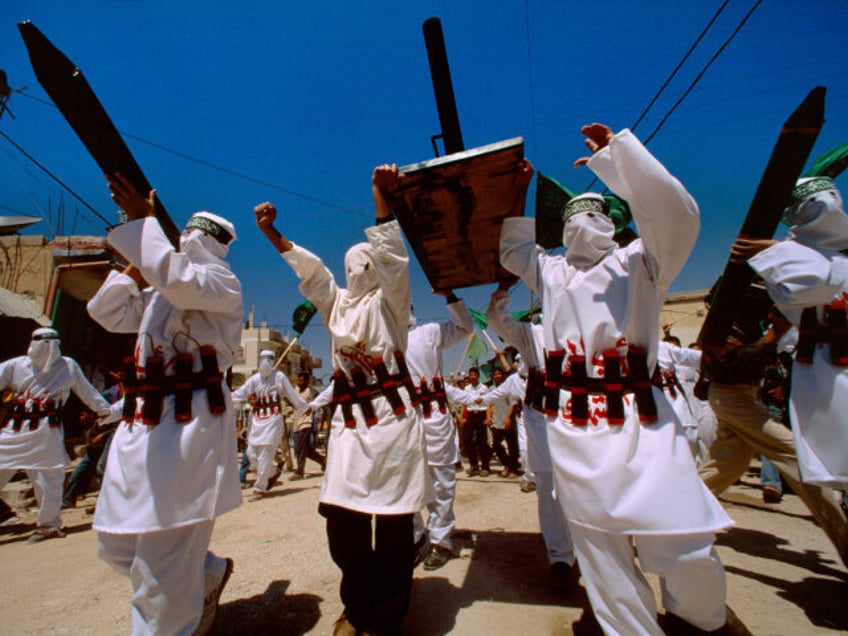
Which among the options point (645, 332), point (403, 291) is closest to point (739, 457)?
point (645, 332)

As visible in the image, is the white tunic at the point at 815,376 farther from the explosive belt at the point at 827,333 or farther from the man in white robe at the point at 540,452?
the man in white robe at the point at 540,452

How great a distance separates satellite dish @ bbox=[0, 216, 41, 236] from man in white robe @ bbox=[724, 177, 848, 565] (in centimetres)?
1883

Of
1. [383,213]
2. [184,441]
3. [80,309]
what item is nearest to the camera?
[184,441]

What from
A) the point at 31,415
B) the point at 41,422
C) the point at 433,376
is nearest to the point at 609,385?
the point at 433,376

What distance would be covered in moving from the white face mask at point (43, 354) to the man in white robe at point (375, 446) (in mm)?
4929

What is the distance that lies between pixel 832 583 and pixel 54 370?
28.2 ft

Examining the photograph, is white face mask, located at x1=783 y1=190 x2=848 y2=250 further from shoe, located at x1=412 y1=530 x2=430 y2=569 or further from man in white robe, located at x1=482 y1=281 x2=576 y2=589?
shoe, located at x1=412 y1=530 x2=430 y2=569

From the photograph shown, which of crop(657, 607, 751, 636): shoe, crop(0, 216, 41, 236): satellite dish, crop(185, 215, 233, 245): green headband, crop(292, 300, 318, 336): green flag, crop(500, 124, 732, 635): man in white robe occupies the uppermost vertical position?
crop(0, 216, 41, 236): satellite dish

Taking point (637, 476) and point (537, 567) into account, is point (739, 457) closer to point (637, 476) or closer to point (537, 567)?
point (537, 567)

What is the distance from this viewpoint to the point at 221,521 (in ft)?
19.1

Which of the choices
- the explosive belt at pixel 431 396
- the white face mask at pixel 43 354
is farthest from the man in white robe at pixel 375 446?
the white face mask at pixel 43 354

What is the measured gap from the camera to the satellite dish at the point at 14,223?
1348 cm

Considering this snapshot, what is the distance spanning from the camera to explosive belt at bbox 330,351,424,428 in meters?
2.50

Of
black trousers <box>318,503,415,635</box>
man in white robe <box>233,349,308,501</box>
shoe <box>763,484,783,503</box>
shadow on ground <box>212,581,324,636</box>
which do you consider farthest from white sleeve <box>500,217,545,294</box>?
man in white robe <box>233,349,308,501</box>
